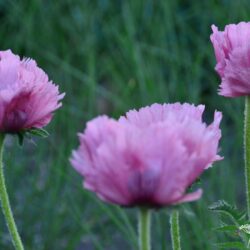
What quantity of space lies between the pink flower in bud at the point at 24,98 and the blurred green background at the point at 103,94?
661 mm

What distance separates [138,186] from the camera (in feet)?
2.74

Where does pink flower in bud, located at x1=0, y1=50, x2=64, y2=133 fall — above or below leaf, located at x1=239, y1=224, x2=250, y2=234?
above

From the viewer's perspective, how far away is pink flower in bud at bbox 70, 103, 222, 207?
0.81 metres

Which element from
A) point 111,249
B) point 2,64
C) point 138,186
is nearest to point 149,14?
point 111,249

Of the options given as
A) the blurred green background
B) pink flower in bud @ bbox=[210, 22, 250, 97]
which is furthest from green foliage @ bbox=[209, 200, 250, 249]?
the blurred green background

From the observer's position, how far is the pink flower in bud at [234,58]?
1167mm

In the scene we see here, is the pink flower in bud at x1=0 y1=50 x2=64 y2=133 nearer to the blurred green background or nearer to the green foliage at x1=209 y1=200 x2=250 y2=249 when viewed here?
the green foliage at x1=209 y1=200 x2=250 y2=249

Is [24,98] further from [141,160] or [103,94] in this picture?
[103,94]

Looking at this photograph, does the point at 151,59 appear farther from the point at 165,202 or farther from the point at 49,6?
the point at 165,202

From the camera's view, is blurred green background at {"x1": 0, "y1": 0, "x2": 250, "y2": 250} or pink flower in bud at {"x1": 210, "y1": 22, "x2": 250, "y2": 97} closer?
pink flower in bud at {"x1": 210, "y1": 22, "x2": 250, "y2": 97}

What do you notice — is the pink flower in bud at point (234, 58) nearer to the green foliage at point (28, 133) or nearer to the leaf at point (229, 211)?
the leaf at point (229, 211)

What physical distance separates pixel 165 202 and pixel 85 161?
9cm

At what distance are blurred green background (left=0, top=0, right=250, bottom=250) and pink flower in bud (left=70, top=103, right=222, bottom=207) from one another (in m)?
0.78

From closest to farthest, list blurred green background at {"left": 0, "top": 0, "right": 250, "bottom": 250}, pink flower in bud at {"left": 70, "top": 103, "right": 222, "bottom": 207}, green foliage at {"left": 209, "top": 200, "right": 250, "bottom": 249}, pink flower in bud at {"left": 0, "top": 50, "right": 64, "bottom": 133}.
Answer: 1. pink flower in bud at {"left": 70, "top": 103, "right": 222, "bottom": 207}
2. pink flower in bud at {"left": 0, "top": 50, "right": 64, "bottom": 133}
3. green foliage at {"left": 209, "top": 200, "right": 250, "bottom": 249}
4. blurred green background at {"left": 0, "top": 0, "right": 250, "bottom": 250}
